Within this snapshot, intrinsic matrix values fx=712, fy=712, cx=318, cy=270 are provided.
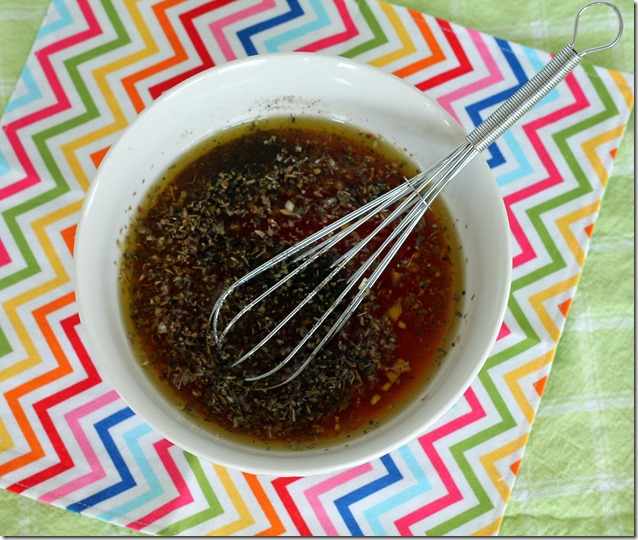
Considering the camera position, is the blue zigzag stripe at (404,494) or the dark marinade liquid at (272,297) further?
the blue zigzag stripe at (404,494)

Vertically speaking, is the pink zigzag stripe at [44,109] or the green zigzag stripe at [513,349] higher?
the pink zigzag stripe at [44,109]

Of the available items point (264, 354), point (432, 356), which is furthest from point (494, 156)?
point (264, 354)

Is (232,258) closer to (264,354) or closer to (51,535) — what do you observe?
(264,354)

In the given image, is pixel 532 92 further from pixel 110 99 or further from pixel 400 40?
pixel 110 99

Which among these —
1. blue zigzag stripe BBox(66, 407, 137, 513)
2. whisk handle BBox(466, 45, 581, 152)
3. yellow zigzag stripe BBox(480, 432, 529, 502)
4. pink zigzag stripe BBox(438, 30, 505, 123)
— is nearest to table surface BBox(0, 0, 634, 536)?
yellow zigzag stripe BBox(480, 432, 529, 502)

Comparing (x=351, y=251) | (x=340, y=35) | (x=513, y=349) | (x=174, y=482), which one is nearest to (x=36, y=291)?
(x=174, y=482)

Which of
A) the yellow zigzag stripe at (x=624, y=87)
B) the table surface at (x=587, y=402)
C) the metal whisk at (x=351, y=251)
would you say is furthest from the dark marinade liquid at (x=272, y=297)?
the yellow zigzag stripe at (x=624, y=87)

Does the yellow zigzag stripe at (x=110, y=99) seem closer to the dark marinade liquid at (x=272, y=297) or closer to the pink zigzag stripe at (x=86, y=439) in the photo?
the dark marinade liquid at (x=272, y=297)
